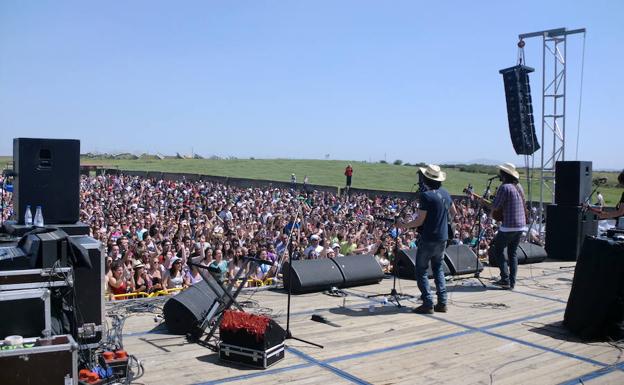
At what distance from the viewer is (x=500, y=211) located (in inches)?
277

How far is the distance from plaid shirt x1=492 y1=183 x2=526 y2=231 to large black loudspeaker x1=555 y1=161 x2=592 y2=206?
133 inches

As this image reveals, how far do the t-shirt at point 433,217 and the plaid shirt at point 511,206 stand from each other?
1.44 m

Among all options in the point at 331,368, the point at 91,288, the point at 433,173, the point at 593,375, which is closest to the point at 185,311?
the point at 91,288

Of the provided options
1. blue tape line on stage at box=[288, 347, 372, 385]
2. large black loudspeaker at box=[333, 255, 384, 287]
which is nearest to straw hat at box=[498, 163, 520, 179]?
large black loudspeaker at box=[333, 255, 384, 287]

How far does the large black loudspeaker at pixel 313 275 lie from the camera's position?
6.78m

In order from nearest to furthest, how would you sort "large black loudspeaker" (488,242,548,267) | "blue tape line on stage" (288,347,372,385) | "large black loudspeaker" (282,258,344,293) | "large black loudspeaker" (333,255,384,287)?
"blue tape line on stage" (288,347,372,385) < "large black loudspeaker" (282,258,344,293) < "large black loudspeaker" (333,255,384,287) < "large black loudspeaker" (488,242,548,267)

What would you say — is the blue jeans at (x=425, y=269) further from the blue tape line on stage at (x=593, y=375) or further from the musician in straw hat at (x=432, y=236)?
the blue tape line on stage at (x=593, y=375)

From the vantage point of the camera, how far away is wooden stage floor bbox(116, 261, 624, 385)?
411cm

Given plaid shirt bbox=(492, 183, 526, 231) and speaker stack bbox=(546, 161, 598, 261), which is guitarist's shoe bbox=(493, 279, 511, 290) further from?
speaker stack bbox=(546, 161, 598, 261)

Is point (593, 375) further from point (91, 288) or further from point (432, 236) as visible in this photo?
point (91, 288)

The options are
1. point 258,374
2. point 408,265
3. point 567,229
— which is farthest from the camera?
point 567,229

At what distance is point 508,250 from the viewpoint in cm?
718

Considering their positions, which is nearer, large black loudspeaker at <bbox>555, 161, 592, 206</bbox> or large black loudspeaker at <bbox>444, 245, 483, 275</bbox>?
large black loudspeaker at <bbox>444, 245, 483, 275</bbox>

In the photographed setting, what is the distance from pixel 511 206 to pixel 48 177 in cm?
526
